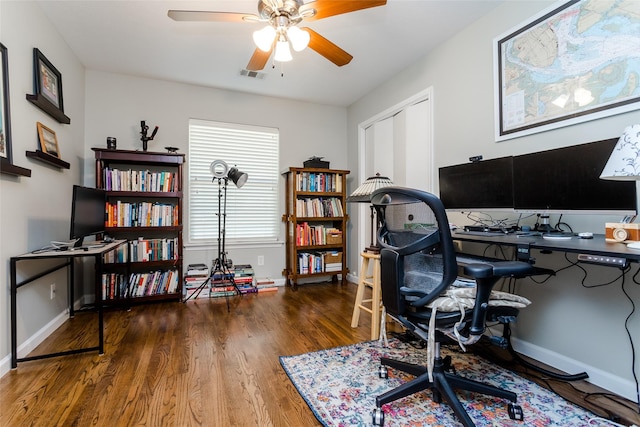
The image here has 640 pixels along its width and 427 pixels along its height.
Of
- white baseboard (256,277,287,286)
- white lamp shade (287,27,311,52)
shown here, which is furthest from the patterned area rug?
white lamp shade (287,27,311,52)

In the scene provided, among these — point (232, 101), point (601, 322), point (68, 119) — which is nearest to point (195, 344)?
point (68, 119)

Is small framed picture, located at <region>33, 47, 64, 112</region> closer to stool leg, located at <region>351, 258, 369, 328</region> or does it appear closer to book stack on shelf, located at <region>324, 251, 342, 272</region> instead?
stool leg, located at <region>351, 258, 369, 328</region>

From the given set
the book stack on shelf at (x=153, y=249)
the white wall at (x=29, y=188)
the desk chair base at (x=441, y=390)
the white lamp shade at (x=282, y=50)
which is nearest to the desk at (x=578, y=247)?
the desk chair base at (x=441, y=390)

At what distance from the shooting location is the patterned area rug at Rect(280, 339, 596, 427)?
1350 mm

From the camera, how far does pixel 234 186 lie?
12.3 ft

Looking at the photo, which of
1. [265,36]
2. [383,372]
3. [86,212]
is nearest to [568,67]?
[265,36]

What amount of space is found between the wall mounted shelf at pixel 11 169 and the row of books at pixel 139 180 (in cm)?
110

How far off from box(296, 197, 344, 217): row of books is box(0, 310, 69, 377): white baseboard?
8.00 ft

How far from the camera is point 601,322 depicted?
5.45 feet

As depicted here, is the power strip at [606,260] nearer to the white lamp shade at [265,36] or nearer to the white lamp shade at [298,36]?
the white lamp shade at [298,36]

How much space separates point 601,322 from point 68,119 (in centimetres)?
420

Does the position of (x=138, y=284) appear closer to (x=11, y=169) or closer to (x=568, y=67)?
Answer: (x=11, y=169)

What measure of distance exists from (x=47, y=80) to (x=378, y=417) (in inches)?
127

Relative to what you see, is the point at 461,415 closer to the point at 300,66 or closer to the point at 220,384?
the point at 220,384
